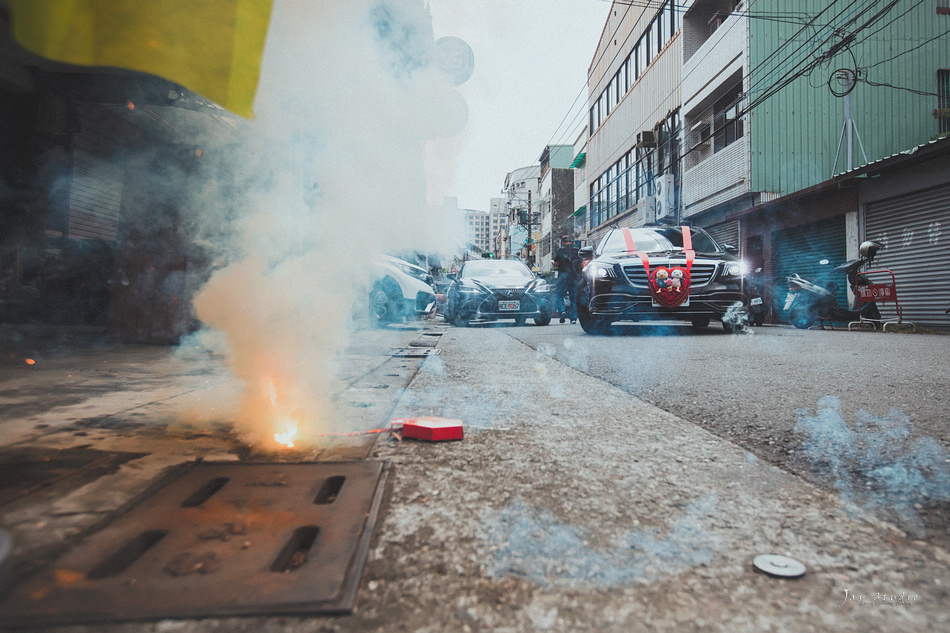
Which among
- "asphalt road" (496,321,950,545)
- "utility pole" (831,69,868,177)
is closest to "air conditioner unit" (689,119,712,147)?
"utility pole" (831,69,868,177)

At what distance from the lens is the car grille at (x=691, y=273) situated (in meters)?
6.48

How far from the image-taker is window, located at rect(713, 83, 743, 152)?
47.3 feet

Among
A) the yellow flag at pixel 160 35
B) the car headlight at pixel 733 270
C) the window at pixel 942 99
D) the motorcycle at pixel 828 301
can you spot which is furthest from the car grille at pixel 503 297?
the window at pixel 942 99

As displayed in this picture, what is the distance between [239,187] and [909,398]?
413 centimetres

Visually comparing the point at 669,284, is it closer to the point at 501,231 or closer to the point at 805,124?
the point at 805,124

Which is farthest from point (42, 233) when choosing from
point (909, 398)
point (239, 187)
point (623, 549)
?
point (909, 398)

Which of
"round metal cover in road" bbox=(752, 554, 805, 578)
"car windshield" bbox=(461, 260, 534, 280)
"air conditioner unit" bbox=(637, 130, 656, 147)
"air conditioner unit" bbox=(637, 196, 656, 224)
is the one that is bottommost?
"round metal cover in road" bbox=(752, 554, 805, 578)

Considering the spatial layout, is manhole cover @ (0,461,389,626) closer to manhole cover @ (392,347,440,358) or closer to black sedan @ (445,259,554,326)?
manhole cover @ (392,347,440,358)

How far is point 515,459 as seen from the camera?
1.72 m

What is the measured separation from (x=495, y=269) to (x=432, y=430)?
8.22 metres

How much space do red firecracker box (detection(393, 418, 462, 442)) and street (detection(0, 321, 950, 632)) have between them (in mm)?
37

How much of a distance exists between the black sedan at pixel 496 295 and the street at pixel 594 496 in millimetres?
6113

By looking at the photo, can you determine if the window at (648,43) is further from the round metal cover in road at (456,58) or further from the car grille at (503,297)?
the round metal cover in road at (456,58)

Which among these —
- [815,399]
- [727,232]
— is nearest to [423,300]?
[815,399]
